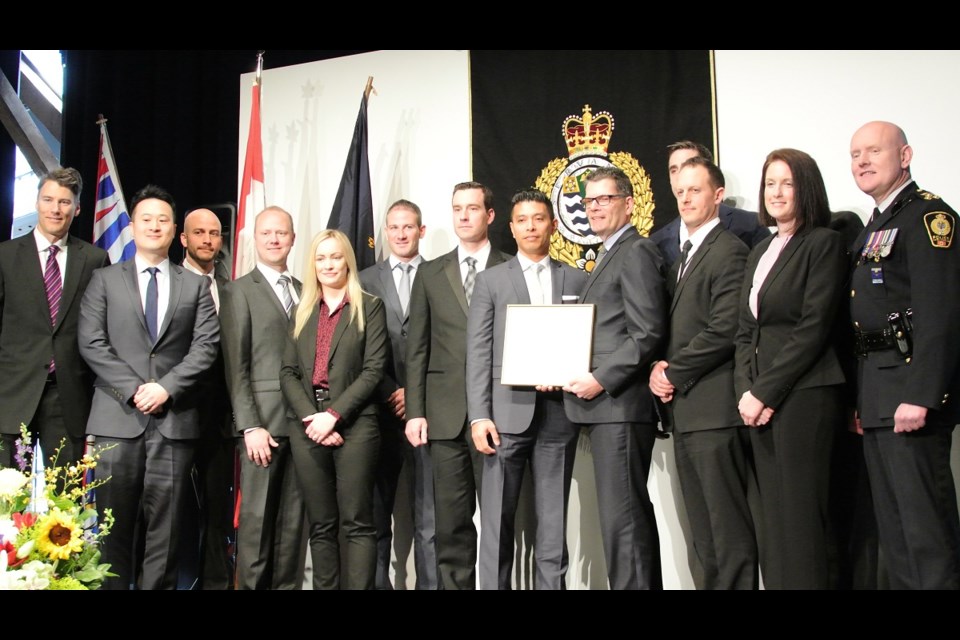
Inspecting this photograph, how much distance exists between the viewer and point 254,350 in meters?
4.46

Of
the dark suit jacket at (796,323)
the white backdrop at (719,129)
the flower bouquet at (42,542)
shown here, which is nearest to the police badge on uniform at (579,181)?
the white backdrop at (719,129)

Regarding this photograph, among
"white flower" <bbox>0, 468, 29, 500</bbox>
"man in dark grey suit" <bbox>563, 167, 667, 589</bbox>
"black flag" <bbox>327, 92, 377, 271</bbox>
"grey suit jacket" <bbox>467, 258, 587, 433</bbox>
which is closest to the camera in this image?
"white flower" <bbox>0, 468, 29, 500</bbox>

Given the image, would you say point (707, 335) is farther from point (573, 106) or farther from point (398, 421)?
point (573, 106)

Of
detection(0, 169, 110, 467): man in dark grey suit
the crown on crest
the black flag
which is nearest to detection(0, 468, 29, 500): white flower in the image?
detection(0, 169, 110, 467): man in dark grey suit

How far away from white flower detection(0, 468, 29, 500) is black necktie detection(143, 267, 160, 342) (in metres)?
1.19

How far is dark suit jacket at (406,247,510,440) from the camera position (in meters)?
4.29

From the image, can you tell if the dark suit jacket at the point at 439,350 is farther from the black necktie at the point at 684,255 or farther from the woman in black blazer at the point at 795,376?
the woman in black blazer at the point at 795,376

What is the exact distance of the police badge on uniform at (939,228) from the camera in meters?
3.41

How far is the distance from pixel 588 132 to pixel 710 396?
1.94m

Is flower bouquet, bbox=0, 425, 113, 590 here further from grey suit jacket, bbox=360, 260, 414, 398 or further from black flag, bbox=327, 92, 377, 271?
black flag, bbox=327, 92, 377, 271

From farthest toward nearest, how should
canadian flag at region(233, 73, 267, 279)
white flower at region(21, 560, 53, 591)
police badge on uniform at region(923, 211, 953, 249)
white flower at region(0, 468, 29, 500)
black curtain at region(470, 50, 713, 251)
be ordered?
canadian flag at region(233, 73, 267, 279)
black curtain at region(470, 50, 713, 251)
police badge on uniform at region(923, 211, 953, 249)
white flower at region(0, 468, 29, 500)
white flower at region(21, 560, 53, 591)

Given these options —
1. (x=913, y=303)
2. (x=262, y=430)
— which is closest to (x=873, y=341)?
(x=913, y=303)

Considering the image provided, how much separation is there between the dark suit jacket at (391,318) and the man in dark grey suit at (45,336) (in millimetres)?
1418
